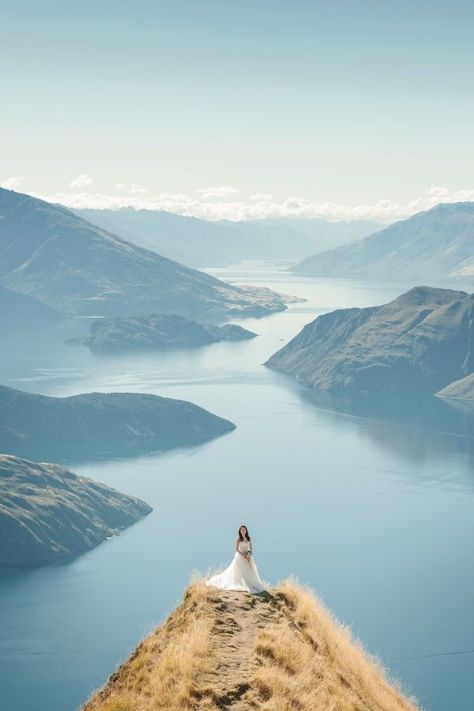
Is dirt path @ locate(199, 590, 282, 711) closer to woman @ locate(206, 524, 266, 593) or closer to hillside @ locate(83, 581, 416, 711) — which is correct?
hillside @ locate(83, 581, 416, 711)

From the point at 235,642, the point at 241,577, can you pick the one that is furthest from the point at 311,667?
the point at 241,577

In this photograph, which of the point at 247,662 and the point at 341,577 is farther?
the point at 341,577

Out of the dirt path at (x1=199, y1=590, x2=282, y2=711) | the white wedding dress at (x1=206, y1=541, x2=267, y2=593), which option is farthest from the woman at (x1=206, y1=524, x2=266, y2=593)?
the dirt path at (x1=199, y1=590, x2=282, y2=711)

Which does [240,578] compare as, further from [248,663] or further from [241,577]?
[248,663]

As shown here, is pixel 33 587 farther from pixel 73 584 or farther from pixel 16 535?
pixel 16 535

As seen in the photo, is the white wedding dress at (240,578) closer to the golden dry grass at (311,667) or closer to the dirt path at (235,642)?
the dirt path at (235,642)

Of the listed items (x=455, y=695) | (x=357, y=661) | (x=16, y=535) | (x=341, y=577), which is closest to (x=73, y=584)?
(x=16, y=535)

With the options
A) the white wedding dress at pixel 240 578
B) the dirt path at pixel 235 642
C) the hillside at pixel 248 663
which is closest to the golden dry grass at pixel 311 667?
the hillside at pixel 248 663
